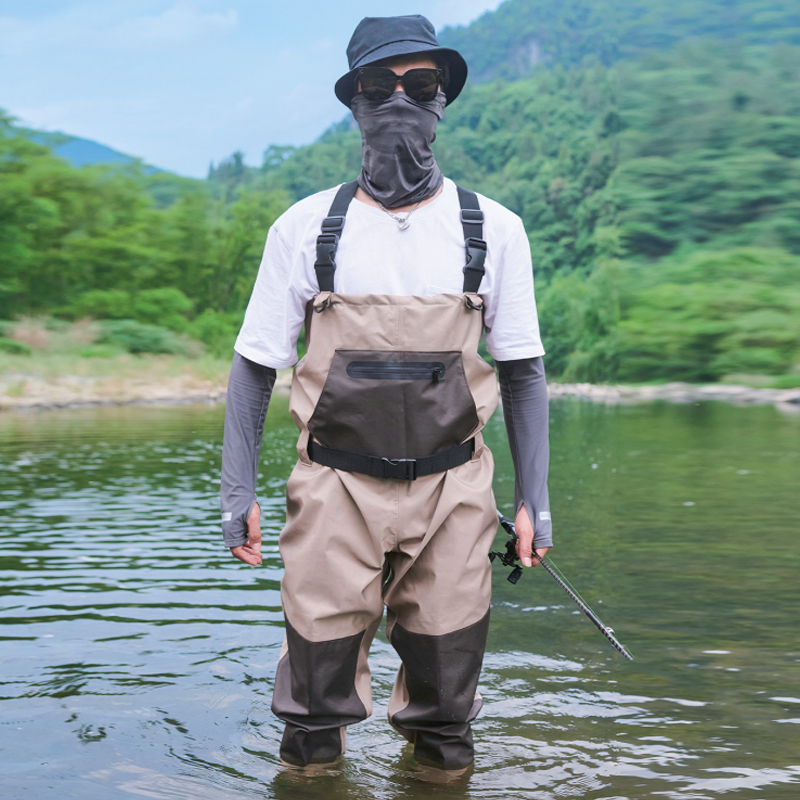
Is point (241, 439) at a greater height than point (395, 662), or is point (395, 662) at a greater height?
point (241, 439)

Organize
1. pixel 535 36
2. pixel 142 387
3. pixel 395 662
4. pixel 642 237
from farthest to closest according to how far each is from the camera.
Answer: pixel 535 36, pixel 642 237, pixel 142 387, pixel 395 662

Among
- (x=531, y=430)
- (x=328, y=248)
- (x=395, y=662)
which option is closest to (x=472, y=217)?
(x=328, y=248)

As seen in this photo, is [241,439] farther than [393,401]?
Yes

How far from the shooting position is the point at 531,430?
8.66 feet

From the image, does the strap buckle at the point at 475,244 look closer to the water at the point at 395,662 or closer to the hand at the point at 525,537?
the hand at the point at 525,537

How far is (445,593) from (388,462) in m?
0.36

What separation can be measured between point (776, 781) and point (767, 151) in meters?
44.5

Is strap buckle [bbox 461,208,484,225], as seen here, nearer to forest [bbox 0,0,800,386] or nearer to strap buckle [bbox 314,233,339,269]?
strap buckle [bbox 314,233,339,269]

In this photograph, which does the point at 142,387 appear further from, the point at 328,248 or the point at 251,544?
the point at 328,248

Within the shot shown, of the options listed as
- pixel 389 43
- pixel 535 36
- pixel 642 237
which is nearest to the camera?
pixel 389 43

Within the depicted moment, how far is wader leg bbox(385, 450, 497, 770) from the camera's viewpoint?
2461 millimetres

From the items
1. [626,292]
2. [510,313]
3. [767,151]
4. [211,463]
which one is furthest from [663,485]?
[767,151]

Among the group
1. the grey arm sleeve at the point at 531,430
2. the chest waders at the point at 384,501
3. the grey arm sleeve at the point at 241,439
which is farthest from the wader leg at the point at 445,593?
the grey arm sleeve at the point at 241,439

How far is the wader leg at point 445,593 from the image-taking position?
96.9 inches
